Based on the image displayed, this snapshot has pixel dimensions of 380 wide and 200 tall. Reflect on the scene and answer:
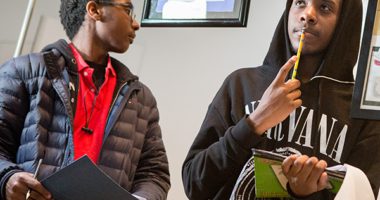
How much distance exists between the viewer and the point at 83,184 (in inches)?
52.1

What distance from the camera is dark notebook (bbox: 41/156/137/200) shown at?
1273 millimetres

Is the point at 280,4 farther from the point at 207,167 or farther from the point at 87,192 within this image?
the point at 87,192

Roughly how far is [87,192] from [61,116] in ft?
1.09

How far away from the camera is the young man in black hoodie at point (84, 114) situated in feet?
5.07

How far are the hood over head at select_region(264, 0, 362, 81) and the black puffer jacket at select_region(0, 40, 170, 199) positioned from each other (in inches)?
18.8

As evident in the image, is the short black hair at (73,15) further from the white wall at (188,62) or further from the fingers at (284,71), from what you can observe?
the fingers at (284,71)

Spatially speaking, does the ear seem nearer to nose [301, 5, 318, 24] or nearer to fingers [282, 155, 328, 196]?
nose [301, 5, 318, 24]

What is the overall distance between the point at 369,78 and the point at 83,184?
2.40 ft

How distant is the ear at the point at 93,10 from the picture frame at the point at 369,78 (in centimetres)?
101

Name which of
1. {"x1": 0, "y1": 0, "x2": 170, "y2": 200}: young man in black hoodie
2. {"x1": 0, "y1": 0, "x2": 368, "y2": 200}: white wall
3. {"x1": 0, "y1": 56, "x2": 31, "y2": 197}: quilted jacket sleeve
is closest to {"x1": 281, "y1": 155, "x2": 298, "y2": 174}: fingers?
{"x1": 0, "y1": 0, "x2": 170, "y2": 200}: young man in black hoodie

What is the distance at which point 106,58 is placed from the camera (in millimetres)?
1903

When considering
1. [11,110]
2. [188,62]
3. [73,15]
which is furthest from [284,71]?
[188,62]

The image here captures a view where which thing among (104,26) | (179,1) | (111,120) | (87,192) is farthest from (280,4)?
(87,192)

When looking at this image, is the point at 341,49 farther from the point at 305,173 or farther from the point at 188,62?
the point at 188,62
